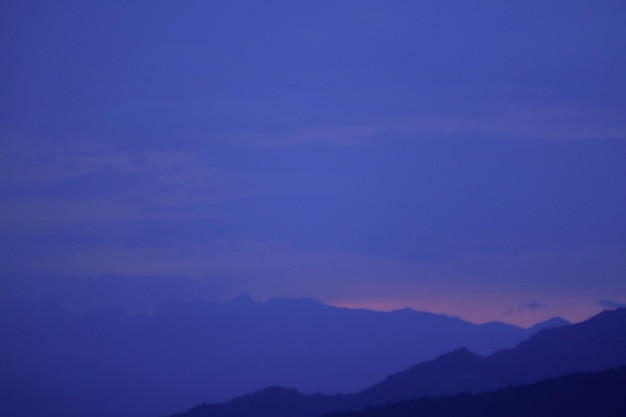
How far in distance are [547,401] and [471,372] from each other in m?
12.9

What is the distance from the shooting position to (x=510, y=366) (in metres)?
32.9

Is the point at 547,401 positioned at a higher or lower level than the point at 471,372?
lower

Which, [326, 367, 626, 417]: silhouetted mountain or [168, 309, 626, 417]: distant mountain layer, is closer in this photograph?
[326, 367, 626, 417]: silhouetted mountain

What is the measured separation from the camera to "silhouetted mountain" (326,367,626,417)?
18.3 m

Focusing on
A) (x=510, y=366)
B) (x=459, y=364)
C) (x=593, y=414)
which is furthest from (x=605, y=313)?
(x=593, y=414)

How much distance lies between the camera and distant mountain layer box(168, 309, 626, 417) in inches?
1224

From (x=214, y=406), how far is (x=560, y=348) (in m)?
15.7

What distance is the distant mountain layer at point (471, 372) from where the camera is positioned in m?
31.1

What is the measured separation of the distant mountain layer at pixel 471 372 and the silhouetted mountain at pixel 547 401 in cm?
917

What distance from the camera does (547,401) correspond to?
62.8 feet

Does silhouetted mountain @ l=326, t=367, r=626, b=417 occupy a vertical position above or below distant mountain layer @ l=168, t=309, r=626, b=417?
below

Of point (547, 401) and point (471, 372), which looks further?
point (471, 372)

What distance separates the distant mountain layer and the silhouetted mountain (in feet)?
30.1

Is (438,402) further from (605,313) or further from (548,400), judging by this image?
(605,313)
